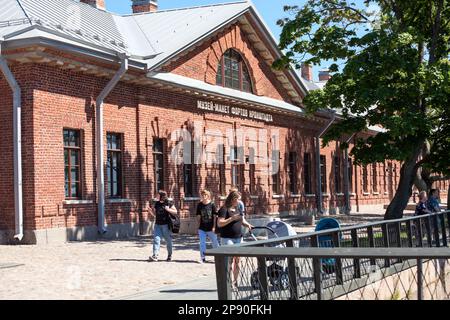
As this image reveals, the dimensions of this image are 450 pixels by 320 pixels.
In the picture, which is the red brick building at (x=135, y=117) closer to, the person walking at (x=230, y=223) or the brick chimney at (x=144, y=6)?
the brick chimney at (x=144, y=6)

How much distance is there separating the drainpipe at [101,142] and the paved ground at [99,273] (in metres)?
1.91

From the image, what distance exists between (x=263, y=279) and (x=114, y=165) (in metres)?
14.7

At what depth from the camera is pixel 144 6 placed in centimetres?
3062

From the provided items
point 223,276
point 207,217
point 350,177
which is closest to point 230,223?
point 207,217

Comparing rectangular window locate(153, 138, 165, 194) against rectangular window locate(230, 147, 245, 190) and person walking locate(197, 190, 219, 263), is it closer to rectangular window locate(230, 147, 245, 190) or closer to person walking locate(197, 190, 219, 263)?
rectangular window locate(230, 147, 245, 190)

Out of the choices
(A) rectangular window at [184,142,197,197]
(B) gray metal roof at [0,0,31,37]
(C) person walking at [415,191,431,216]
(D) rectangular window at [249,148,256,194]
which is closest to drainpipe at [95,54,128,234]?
(B) gray metal roof at [0,0,31,37]

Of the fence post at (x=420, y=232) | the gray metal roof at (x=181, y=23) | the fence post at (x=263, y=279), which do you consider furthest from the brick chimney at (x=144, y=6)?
the fence post at (x=263, y=279)

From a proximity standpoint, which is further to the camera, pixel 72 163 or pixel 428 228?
pixel 72 163

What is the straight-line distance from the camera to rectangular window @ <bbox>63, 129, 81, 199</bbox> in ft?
62.8

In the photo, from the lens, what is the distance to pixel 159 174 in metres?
23.1

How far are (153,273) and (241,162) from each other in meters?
15.5

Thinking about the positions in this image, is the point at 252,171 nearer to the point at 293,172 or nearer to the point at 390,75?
the point at 293,172

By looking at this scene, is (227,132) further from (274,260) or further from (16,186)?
(274,260)
